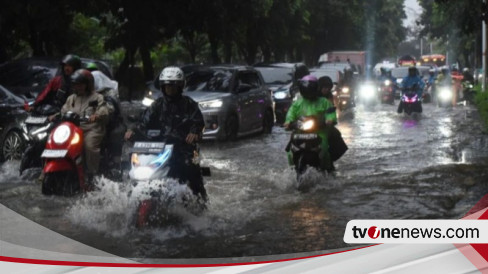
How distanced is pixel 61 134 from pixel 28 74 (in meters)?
2.88

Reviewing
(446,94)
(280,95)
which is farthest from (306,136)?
(446,94)

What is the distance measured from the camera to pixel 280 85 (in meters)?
15.9

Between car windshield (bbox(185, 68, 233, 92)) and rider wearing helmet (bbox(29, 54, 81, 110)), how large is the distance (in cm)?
436

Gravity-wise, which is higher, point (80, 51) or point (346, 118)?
point (80, 51)

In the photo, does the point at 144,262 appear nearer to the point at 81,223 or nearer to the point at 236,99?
the point at 81,223

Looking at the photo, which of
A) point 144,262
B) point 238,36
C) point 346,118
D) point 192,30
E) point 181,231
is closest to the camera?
point 144,262

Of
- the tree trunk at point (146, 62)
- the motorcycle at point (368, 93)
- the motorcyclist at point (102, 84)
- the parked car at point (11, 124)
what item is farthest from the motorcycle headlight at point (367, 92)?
the motorcyclist at point (102, 84)

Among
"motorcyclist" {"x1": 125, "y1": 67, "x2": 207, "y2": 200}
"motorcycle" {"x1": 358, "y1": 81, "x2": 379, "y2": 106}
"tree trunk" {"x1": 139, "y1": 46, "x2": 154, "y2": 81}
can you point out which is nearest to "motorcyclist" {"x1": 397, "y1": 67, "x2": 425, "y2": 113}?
"tree trunk" {"x1": 139, "y1": 46, "x2": 154, "y2": 81}

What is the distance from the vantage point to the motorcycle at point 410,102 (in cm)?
1530

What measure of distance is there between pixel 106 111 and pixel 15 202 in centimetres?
94

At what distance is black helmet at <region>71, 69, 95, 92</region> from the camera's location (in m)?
6.25

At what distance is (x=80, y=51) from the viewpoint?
11.1 m

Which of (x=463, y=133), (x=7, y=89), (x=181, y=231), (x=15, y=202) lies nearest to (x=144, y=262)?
(x=181, y=231)

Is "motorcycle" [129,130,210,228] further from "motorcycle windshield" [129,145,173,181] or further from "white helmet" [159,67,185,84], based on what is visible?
"white helmet" [159,67,185,84]
